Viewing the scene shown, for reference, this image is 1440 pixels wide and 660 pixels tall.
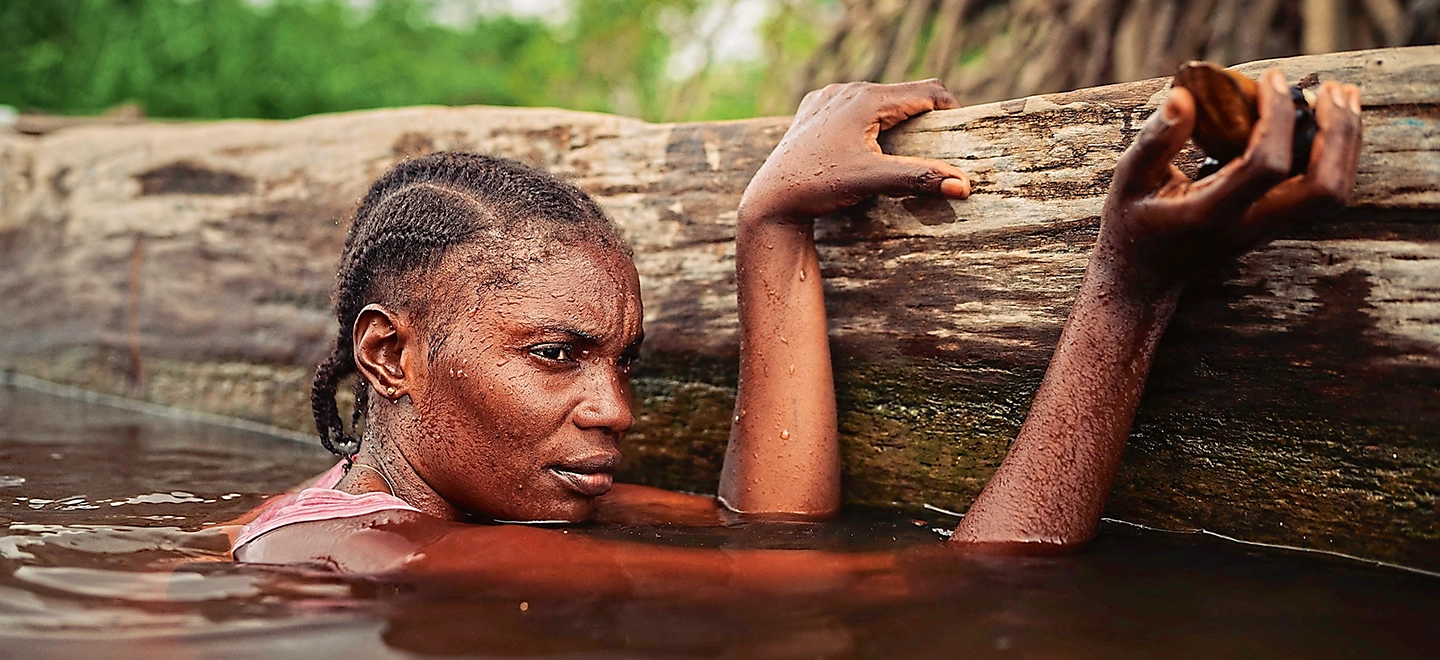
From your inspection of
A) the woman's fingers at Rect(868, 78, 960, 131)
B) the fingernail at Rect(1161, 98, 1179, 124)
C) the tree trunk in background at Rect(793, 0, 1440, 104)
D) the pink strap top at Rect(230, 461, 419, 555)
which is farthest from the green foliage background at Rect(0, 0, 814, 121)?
the fingernail at Rect(1161, 98, 1179, 124)

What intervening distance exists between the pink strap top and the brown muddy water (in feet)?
0.32

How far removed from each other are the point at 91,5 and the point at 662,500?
22.8 feet

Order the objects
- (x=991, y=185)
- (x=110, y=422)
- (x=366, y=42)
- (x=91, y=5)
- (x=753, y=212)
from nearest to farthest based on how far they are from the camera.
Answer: (x=991, y=185) < (x=753, y=212) < (x=110, y=422) < (x=91, y=5) < (x=366, y=42)

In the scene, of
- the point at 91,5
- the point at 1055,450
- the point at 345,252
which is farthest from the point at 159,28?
the point at 1055,450

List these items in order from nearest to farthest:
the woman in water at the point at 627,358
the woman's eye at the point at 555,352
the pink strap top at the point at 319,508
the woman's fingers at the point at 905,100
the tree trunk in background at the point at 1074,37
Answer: the woman in water at the point at 627,358, the pink strap top at the point at 319,508, the woman's eye at the point at 555,352, the woman's fingers at the point at 905,100, the tree trunk in background at the point at 1074,37

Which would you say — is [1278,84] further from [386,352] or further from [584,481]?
[386,352]

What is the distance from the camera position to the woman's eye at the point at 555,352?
2.23 m

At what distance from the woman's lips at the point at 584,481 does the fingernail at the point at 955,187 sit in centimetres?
88

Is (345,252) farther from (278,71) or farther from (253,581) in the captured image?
(278,71)

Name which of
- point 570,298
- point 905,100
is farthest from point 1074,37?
point 570,298

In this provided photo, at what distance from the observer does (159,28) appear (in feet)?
25.6

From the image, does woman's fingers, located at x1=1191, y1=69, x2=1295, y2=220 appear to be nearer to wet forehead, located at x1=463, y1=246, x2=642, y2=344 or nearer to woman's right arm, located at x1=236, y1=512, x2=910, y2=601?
woman's right arm, located at x1=236, y1=512, x2=910, y2=601

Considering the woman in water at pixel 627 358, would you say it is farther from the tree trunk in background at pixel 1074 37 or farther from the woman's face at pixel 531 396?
the tree trunk in background at pixel 1074 37

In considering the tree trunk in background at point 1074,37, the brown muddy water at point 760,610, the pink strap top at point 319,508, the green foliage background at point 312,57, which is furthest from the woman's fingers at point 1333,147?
the green foliage background at point 312,57
